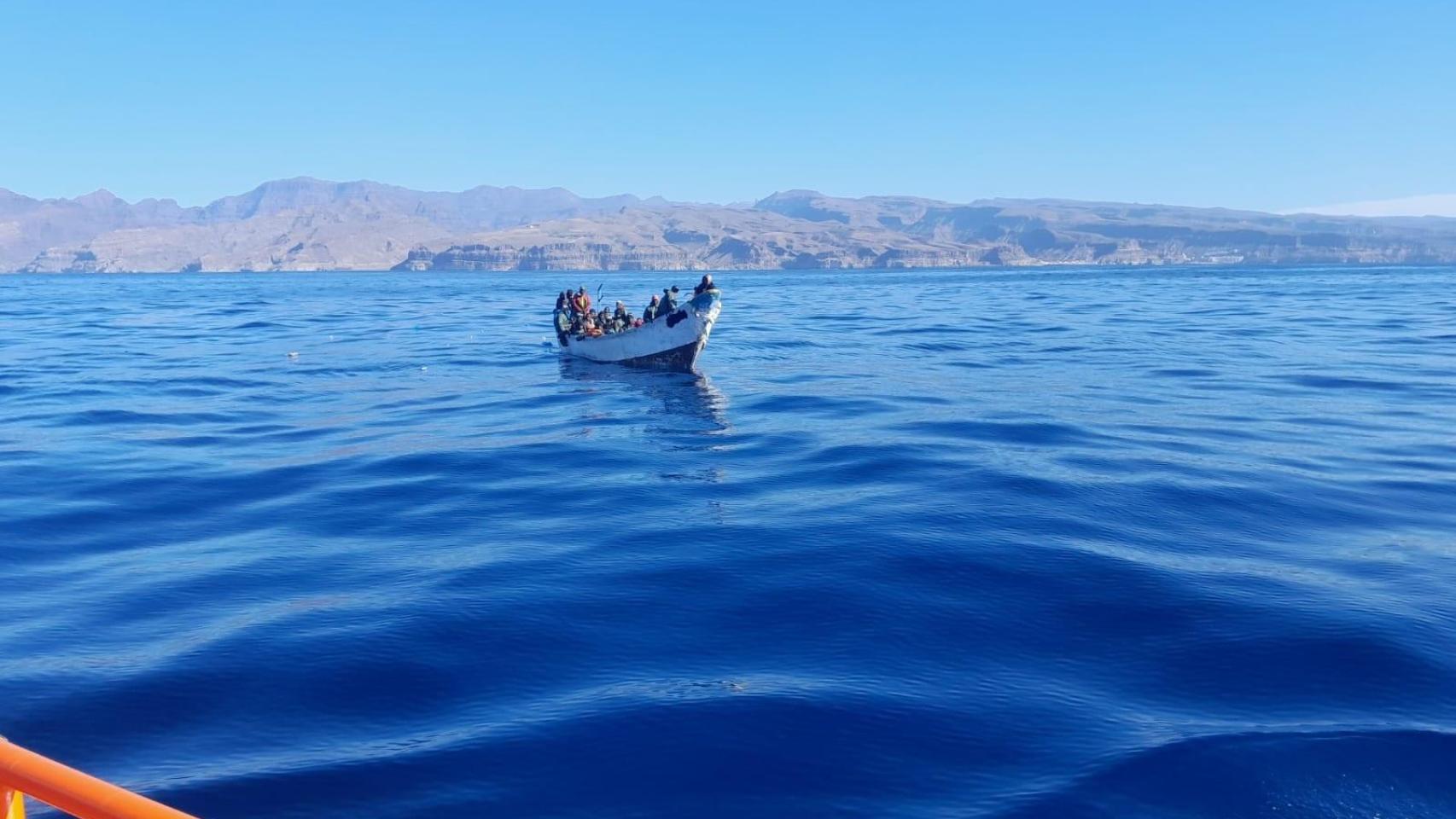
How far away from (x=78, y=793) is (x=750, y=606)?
959cm

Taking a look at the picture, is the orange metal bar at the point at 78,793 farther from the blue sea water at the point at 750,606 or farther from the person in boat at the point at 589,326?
the person in boat at the point at 589,326

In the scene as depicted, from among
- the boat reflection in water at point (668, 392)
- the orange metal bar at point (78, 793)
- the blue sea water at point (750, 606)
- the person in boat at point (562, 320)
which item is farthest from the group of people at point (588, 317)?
the orange metal bar at point (78, 793)

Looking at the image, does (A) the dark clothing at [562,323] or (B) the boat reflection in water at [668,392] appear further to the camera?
(A) the dark clothing at [562,323]

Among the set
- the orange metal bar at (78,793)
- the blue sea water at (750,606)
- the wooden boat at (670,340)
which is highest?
the orange metal bar at (78,793)

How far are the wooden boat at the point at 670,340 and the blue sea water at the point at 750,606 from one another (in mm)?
7947

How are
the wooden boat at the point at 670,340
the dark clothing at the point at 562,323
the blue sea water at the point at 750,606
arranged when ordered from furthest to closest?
the dark clothing at the point at 562,323 → the wooden boat at the point at 670,340 → the blue sea water at the point at 750,606

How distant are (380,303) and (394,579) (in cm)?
10128

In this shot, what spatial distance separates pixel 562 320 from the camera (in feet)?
150

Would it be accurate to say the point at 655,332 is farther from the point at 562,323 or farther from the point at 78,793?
A: the point at 78,793

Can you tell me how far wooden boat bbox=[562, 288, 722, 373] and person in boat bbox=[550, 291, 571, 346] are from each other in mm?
3860

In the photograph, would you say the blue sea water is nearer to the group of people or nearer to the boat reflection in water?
the boat reflection in water

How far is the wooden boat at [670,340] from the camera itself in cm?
3684

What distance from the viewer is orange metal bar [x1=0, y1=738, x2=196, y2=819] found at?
3186mm

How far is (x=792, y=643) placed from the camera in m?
11.2
